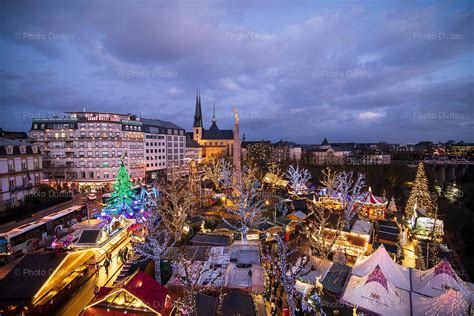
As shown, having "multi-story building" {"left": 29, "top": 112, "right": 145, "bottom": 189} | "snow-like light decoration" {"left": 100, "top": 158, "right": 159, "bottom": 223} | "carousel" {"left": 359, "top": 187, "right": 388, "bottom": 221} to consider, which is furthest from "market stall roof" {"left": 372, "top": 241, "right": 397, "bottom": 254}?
"multi-story building" {"left": 29, "top": 112, "right": 145, "bottom": 189}

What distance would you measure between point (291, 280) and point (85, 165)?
148 feet

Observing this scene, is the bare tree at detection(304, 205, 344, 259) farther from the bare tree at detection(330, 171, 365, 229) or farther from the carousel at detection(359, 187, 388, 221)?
the carousel at detection(359, 187, 388, 221)

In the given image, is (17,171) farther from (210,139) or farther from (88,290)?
(210,139)

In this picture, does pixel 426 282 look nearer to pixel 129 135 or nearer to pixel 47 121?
pixel 129 135

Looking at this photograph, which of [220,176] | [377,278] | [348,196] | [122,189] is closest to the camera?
[377,278]

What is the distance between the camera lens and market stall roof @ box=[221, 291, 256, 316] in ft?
29.6

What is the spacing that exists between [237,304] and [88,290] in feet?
29.8

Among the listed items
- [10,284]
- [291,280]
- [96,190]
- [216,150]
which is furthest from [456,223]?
[216,150]

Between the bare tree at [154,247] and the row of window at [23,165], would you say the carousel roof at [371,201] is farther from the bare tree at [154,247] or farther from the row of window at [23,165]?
the row of window at [23,165]

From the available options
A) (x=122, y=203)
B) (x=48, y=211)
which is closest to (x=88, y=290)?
(x=122, y=203)

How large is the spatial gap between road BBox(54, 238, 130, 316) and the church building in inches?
2954

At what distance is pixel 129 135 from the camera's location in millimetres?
49781

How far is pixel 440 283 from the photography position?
1104cm

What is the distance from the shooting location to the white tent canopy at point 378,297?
1013 centimetres
